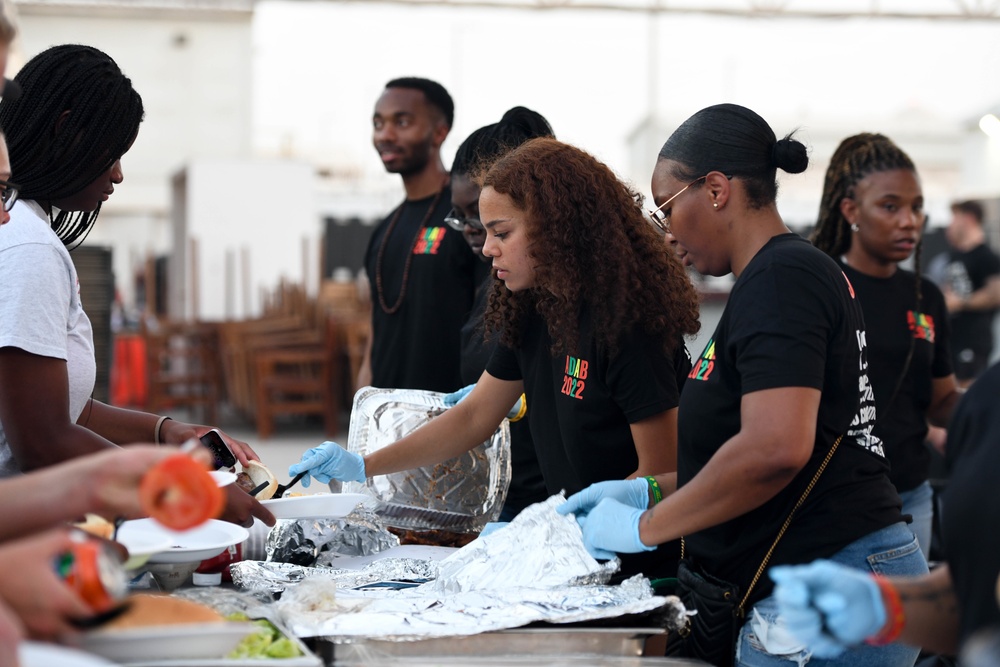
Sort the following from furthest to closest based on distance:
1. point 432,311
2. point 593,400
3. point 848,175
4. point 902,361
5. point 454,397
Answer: point 432,311, point 848,175, point 902,361, point 454,397, point 593,400

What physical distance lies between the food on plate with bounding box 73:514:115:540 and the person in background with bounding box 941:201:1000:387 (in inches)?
223

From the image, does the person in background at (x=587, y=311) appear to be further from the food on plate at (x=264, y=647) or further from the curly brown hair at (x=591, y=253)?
the food on plate at (x=264, y=647)

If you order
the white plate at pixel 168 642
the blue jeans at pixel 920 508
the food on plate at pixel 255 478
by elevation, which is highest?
the food on plate at pixel 255 478

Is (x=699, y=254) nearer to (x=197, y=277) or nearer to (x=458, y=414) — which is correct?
(x=458, y=414)

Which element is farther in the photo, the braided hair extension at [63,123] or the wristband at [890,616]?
the braided hair extension at [63,123]

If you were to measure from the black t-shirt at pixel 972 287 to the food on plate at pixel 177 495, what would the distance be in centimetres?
606

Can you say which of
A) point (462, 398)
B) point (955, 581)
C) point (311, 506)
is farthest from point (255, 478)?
point (955, 581)

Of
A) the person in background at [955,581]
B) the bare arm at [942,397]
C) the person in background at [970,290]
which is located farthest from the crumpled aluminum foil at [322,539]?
the person in background at [970,290]

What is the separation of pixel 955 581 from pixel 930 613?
68 millimetres

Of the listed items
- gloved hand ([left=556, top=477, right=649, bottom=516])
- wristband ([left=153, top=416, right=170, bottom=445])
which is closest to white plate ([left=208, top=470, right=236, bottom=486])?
wristband ([left=153, top=416, right=170, bottom=445])

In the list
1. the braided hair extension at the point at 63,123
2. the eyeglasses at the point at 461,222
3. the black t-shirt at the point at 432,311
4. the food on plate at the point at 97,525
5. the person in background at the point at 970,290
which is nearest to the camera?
the food on plate at the point at 97,525

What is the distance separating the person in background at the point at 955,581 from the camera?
1339 millimetres

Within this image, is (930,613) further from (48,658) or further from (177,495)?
(48,658)

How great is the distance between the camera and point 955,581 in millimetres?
1401
